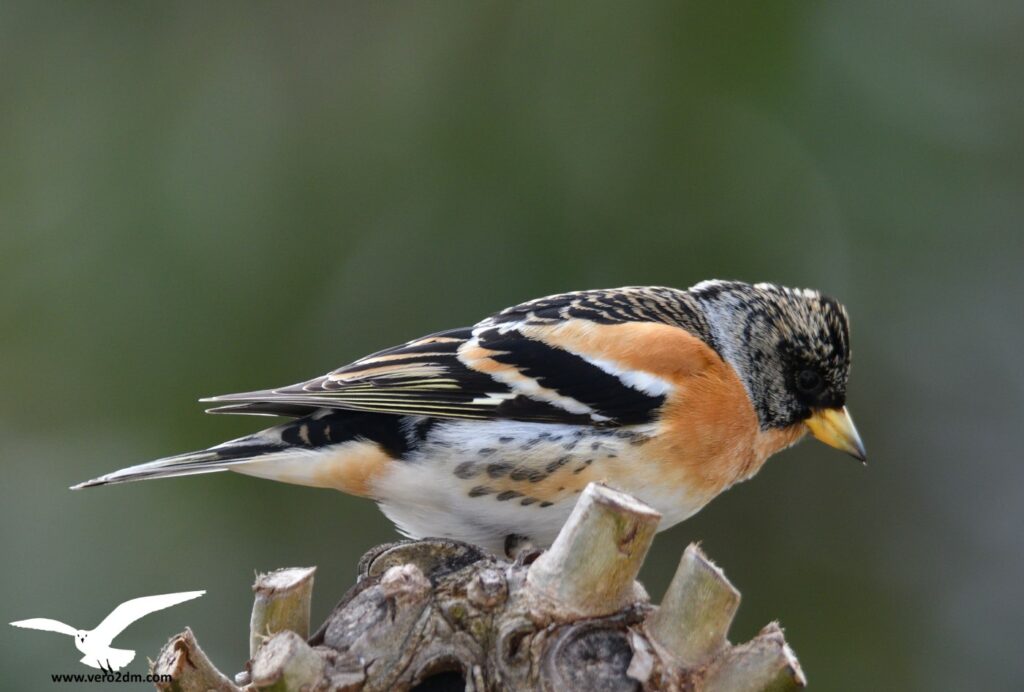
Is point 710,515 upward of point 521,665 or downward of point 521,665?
downward

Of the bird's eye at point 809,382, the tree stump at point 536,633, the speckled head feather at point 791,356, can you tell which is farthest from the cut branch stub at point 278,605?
the bird's eye at point 809,382

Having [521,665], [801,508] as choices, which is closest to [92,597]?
[801,508]

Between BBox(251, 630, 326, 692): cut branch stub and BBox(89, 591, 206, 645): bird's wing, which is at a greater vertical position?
BBox(89, 591, 206, 645): bird's wing

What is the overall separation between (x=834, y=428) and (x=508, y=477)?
1.31 meters

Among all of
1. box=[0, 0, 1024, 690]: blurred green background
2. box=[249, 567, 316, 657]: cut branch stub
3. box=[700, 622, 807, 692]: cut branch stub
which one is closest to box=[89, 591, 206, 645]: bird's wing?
box=[249, 567, 316, 657]: cut branch stub

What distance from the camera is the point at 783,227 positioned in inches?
226

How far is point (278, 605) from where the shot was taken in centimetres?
210

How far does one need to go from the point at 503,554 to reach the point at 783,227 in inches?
119

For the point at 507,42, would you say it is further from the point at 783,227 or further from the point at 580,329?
the point at 580,329

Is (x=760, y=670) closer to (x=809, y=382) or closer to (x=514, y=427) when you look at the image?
(x=514, y=427)

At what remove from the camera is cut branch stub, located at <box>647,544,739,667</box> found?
2.04 meters

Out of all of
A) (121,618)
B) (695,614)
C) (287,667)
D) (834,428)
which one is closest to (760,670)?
(695,614)

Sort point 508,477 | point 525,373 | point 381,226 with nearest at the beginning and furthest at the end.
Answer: point 508,477 → point 525,373 → point 381,226

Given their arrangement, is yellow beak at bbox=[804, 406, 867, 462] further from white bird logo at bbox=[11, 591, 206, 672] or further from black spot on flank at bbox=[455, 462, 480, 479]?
white bird logo at bbox=[11, 591, 206, 672]
